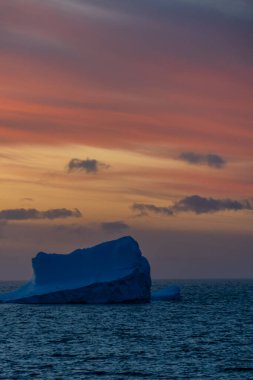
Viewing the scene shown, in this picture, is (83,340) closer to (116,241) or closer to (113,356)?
(113,356)

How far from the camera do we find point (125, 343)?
43.8 m

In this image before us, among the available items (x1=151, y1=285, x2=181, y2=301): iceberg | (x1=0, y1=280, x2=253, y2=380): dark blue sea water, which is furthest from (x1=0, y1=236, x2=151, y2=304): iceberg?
(x1=151, y1=285, x2=181, y2=301): iceberg

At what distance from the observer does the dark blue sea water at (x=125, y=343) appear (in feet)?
110

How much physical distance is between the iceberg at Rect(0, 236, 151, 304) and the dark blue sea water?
1.49 m

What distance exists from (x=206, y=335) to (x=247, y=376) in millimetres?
15859

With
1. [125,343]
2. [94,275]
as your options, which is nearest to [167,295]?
[94,275]

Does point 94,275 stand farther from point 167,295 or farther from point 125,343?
point 125,343

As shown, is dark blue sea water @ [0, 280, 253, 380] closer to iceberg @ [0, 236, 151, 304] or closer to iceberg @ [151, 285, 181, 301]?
iceberg @ [0, 236, 151, 304]

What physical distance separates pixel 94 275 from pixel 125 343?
27.9 m

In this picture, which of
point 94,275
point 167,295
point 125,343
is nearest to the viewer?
point 125,343

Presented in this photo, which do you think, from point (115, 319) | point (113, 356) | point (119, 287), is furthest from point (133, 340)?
point (119, 287)

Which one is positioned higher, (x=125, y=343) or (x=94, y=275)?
(x=94, y=275)

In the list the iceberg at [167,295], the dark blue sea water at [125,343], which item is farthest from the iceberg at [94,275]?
the iceberg at [167,295]

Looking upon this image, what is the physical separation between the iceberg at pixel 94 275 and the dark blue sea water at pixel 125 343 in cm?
149
